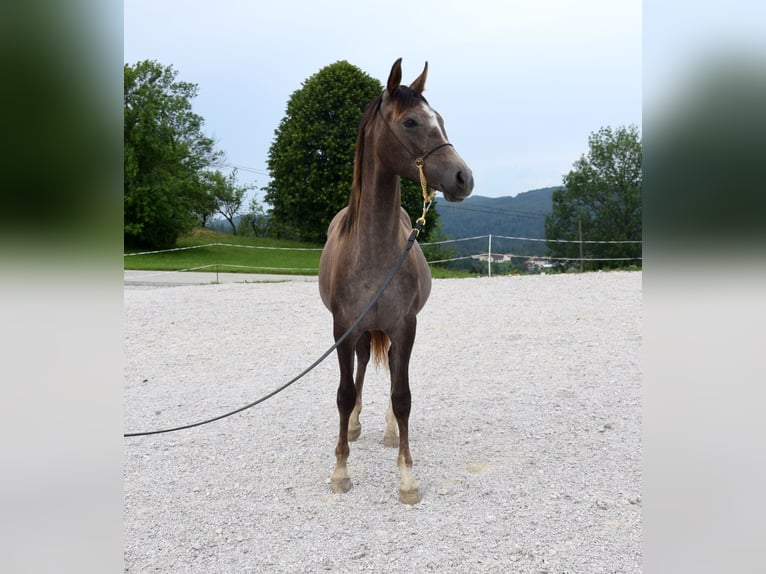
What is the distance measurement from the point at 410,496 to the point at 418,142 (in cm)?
215

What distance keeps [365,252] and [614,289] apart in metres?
9.02

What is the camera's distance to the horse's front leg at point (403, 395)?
330cm

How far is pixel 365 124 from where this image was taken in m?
3.15

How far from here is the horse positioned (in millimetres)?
2850

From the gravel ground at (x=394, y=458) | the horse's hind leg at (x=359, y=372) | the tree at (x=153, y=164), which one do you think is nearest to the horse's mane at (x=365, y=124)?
the horse's hind leg at (x=359, y=372)

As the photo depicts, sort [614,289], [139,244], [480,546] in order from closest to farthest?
[480,546], [614,289], [139,244]

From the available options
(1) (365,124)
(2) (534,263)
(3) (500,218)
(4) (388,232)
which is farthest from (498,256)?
(3) (500,218)

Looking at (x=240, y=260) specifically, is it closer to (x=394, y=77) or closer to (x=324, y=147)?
(x=324, y=147)

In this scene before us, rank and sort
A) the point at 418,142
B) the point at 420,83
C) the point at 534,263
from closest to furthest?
1. the point at 418,142
2. the point at 420,83
3. the point at 534,263

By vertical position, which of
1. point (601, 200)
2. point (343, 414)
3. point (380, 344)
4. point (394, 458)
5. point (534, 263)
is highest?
point (601, 200)

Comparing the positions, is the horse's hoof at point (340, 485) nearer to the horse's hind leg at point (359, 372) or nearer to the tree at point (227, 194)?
the horse's hind leg at point (359, 372)
